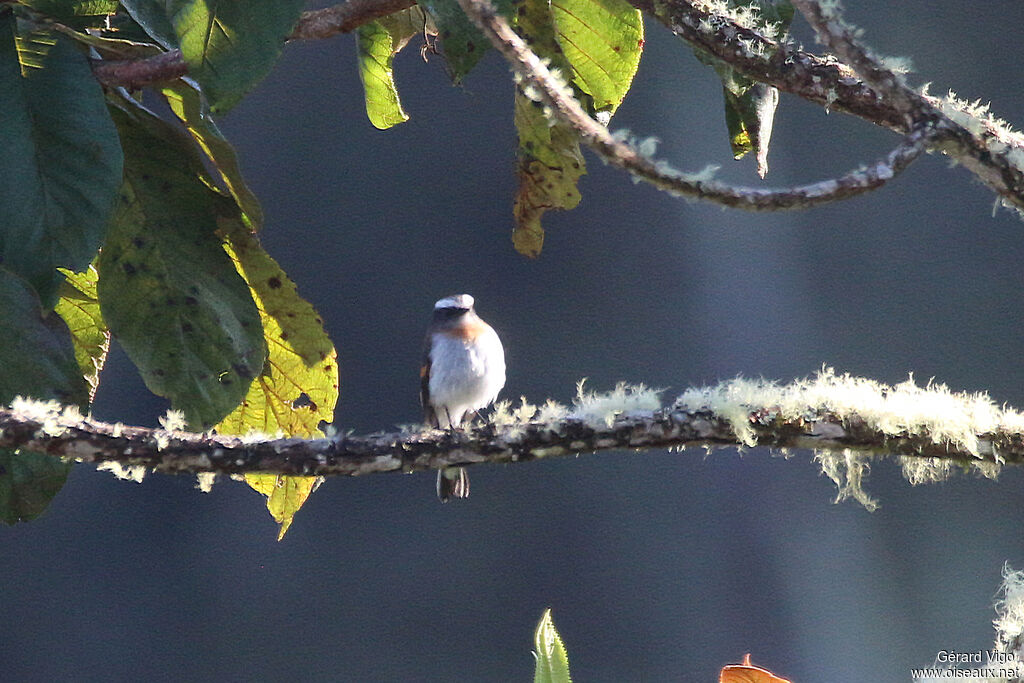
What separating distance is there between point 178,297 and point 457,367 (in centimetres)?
84

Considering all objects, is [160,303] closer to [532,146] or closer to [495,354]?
[532,146]

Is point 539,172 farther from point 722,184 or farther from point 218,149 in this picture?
point 722,184

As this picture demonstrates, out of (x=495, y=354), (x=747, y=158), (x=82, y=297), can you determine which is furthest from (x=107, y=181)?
(x=747, y=158)

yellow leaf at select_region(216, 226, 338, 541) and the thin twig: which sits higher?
yellow leaf at select_region(216, 226, 338, 541)

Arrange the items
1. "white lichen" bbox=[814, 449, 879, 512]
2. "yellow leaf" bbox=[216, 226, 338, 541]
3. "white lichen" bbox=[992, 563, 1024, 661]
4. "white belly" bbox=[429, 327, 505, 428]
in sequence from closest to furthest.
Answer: "white lichen" bbox=[992, 563, 1024, 661], "white lichen" bbox=[814, 449, 879, 512], "yellow leaf" bbox=[216, 226, 338, 541], "white belly" bbox=[429, 327, 505, 428]

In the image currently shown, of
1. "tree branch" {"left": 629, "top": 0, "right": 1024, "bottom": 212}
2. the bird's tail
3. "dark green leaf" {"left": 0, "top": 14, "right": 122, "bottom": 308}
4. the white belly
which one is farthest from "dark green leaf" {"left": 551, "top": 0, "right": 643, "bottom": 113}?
the bird's tail

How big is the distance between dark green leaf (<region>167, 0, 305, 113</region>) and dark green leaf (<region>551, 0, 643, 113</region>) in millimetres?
338

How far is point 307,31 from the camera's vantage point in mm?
717

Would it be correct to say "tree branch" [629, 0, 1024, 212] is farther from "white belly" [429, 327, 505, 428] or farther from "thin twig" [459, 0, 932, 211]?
"white belly" [429, 327, 505, 428]

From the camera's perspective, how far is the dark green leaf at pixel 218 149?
786 millimetres

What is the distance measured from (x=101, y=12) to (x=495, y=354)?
0.95 m

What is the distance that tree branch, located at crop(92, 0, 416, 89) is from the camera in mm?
698

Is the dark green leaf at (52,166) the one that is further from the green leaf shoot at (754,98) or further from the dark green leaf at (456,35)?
the green leaf shoot at (754,98)

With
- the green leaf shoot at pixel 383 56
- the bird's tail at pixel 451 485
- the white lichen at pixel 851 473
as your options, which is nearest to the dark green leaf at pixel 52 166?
the green leaf shoot at pixel 383 56
